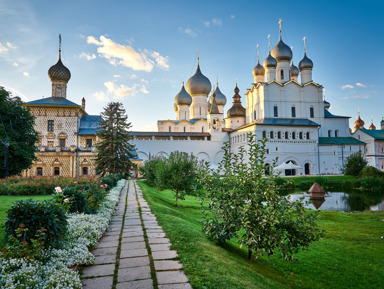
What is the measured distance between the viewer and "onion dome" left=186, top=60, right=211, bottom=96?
154ft

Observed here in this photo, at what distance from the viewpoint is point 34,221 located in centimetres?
416

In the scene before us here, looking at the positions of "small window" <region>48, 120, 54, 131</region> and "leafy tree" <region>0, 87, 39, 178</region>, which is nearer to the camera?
"leafy tree" <region>0, 87, 39, 178</region>

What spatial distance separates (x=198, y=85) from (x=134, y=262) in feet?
146

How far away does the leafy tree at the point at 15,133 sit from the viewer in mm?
20156

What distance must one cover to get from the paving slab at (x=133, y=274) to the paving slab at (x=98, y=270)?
17 cm

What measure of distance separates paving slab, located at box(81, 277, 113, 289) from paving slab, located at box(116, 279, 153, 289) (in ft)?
0.50

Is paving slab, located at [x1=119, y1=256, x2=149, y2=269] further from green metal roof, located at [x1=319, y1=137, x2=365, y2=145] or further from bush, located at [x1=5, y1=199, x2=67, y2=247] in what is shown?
green metal roof, located at [x1=319, y1=137, x2=365, y2=145]

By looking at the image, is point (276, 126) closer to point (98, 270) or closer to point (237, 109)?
point (237, 109)

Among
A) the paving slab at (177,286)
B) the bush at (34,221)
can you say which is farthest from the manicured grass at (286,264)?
the bush at (34,221)

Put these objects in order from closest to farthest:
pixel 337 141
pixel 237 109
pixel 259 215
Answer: pixel 259 215, pixel 337 141, pixel 237 109

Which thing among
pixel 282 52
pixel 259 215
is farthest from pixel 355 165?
pixel 259 215

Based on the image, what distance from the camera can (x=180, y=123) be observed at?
46.5 m

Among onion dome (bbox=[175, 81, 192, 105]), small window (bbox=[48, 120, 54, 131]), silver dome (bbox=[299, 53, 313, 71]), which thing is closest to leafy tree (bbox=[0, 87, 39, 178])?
small window (bbox=[48, 120, 54, 131])

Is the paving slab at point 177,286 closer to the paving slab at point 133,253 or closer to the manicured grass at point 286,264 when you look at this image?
the manicured grass at point 286,264
